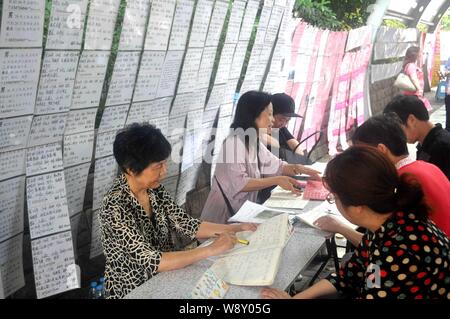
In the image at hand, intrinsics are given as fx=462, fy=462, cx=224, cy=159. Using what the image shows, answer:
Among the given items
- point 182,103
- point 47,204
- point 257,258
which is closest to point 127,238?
point 257,258

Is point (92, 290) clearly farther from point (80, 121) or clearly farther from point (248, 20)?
point (248, 20)

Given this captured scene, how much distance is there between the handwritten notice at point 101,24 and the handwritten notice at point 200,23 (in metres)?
0.86

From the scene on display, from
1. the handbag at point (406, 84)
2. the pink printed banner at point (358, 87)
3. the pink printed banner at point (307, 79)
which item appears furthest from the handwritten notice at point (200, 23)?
the pink printed banner at point (358, 87)

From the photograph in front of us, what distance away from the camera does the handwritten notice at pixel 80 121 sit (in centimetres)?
241

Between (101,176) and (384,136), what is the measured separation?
160 centimetres

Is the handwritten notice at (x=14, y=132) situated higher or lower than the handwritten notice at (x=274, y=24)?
lower

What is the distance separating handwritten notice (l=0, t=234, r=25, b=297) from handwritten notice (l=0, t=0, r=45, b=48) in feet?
3.04

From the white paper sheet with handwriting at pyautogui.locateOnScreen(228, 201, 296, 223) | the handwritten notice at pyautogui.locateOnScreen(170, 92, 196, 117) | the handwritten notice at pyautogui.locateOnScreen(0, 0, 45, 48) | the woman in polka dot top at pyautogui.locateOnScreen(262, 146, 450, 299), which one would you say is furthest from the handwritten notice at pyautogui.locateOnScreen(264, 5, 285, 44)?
the woman in polka dot top at pyautogui.locateOnScreen(262, 146, 450, 299)

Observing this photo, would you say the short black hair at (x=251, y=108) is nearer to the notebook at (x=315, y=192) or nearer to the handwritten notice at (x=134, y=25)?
the notebook at (x=315, y=192)

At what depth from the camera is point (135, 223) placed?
2.00 meters

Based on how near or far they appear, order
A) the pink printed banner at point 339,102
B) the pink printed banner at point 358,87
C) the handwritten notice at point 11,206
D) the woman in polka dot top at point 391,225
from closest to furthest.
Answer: the woman in polka dot top at point 391,225 < the handwritten notice at point 11,206 < the pink printed banner at point 339,102 < the pink printed banner at point 358,87

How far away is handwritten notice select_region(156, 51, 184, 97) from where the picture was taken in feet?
10.2
